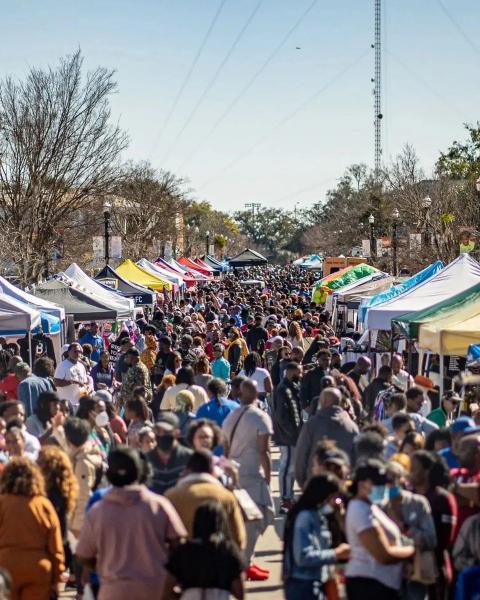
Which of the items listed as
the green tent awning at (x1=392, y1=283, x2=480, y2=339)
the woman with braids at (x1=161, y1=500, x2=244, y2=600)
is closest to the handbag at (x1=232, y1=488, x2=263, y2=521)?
the woman with braids at (x1=161, y1=500, x2=244, y2=600)

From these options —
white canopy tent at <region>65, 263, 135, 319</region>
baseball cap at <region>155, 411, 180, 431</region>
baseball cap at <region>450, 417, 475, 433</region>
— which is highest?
white canopy tent at <region>65, 263, 135, 319</region>

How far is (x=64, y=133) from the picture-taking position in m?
40.6

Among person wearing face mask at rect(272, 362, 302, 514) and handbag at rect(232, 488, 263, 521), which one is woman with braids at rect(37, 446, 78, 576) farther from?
person wearing face mask at rect(272, 362, 302, 514)

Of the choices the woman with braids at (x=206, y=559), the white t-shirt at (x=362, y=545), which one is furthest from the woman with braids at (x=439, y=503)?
the woman with braids at (x=206, y=559)

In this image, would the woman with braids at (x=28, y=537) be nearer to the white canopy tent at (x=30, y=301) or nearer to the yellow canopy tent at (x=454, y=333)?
the yellow canopy tent at (x=454, y=333)

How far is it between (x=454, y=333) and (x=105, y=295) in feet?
44.6

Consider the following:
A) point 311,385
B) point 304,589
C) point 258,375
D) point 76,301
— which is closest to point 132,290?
point 76,301

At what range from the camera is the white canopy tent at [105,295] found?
2528 cm

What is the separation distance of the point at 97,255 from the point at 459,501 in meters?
38.0

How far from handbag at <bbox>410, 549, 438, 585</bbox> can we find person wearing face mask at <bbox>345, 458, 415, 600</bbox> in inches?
9.7

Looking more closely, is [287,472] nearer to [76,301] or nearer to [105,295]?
[76,301]

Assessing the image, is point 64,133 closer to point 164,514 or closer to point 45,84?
point 45,84

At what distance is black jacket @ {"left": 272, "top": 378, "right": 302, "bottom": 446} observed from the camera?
13047mm

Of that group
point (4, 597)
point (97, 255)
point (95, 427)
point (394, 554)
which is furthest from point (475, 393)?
point (97, 255)
